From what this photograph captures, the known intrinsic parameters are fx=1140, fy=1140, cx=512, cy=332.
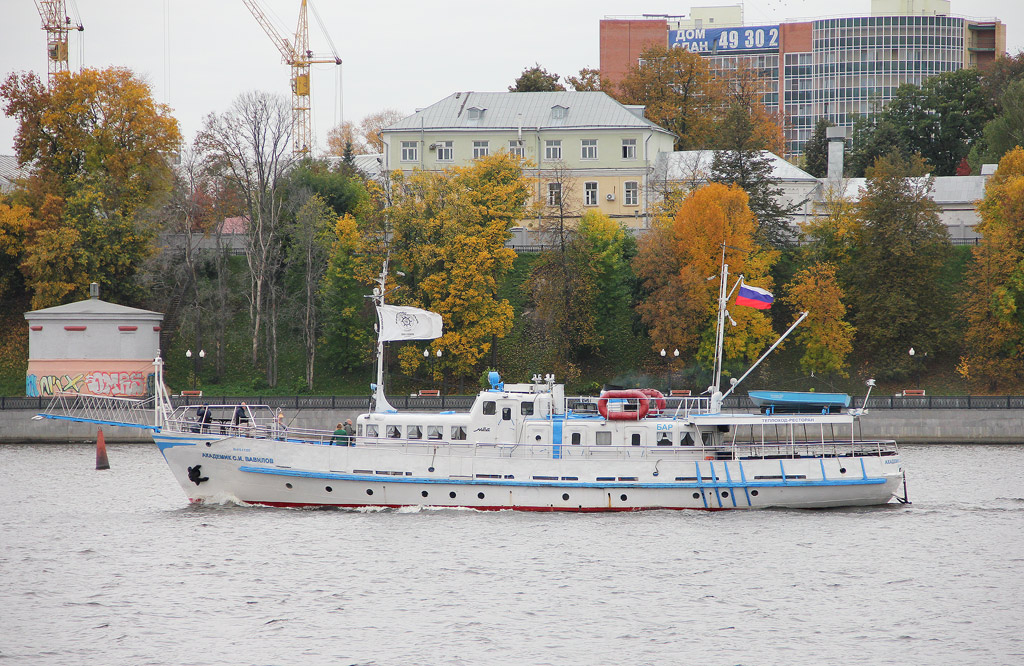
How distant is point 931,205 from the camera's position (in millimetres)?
74062

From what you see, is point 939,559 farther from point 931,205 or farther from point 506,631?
point 931,205

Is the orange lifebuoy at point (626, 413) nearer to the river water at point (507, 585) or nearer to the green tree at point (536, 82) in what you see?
the river water at point (507, 585)

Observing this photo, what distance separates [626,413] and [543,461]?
3.17m

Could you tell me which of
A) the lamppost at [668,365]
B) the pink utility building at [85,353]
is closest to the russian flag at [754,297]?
the lamppost at [668,365]

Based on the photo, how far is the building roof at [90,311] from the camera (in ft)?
214

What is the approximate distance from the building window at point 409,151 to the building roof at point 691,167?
19.2 metres

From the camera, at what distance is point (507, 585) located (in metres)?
29.2

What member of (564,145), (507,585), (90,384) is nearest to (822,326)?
(564,145)

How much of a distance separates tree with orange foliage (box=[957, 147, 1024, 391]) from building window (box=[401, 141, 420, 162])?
42837 mm

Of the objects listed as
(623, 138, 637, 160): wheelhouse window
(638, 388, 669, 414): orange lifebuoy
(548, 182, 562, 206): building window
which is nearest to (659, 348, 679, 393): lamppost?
(548, 182, 562, 206): building window

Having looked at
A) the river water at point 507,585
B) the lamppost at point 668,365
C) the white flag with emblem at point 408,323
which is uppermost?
the white flag with emblem at point 408,323

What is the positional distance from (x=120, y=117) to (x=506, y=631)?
213 feet

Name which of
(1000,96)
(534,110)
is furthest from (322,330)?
(1000,96)

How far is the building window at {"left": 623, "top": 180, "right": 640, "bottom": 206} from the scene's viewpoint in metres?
89.7
